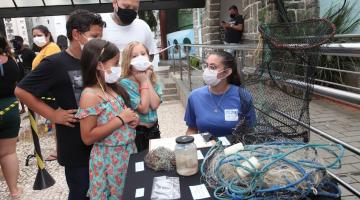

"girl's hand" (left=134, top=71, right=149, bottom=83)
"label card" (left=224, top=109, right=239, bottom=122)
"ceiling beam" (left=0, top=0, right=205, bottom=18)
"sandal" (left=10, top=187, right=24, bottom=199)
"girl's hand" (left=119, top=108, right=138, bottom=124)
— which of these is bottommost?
"sandal" (left=10, top=187, right=24, bottom=199)

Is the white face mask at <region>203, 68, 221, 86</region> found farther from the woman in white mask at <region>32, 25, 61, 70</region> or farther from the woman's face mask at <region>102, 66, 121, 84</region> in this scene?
the woman in white mask at <region>32, 25, 61, 70</region>

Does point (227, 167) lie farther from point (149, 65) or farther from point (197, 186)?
point (149, 65)

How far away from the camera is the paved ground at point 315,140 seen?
2877mm

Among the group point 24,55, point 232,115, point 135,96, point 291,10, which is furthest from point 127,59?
point 24,55

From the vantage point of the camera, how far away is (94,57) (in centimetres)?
189

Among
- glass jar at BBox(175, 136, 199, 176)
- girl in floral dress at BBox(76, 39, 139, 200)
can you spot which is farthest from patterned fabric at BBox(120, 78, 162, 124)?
glass jar at BBox(175, 136, 199, 176)

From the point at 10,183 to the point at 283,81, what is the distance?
2894mm

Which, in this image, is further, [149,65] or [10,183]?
[10,183]

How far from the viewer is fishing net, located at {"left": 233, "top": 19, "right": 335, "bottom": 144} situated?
4.94ft

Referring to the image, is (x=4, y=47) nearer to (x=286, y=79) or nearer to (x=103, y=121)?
(x=103, y=121)

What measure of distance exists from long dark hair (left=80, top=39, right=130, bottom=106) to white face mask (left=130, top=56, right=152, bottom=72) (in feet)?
0.95

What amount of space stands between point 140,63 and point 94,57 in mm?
431

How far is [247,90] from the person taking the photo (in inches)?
82.6

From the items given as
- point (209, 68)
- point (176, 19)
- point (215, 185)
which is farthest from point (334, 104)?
point (176, 19)
